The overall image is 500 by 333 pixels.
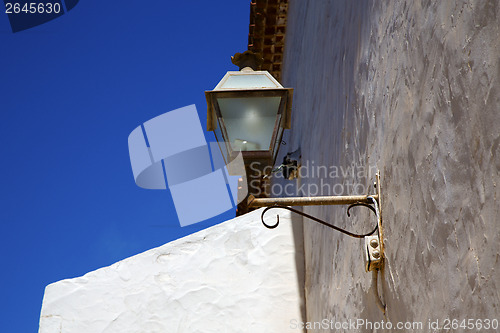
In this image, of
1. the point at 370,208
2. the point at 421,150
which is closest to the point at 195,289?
the point at 370,208

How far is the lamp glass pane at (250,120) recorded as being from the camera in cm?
234

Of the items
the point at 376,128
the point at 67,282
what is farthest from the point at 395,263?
the point at 67,282

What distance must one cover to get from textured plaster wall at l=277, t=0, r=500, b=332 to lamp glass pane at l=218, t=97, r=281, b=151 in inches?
16.9

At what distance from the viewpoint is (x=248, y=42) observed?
279 inches

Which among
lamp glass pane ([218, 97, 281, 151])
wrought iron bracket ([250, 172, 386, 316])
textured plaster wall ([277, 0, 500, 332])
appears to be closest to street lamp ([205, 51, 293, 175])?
lamp glass pane ([218, 97, 281, 151])

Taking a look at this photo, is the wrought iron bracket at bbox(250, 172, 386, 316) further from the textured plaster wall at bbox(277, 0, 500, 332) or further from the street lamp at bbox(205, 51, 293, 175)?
the street lamp at bbox(205, 51, 293, 175)

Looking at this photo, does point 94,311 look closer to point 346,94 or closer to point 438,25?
point 346,94

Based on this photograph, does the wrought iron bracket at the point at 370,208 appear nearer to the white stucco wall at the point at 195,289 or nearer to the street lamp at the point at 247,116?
the street lamp at the point at 247,116

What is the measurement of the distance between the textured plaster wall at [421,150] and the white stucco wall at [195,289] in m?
1.18

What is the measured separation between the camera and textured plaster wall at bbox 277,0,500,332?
1.24 meters

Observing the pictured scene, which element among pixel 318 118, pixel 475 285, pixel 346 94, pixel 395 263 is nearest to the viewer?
pixel 475 285

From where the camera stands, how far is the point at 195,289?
4.45 m

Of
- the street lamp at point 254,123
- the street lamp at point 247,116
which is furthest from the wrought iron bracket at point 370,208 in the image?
the street lamp at point 247,116

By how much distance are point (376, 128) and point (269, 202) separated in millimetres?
536
